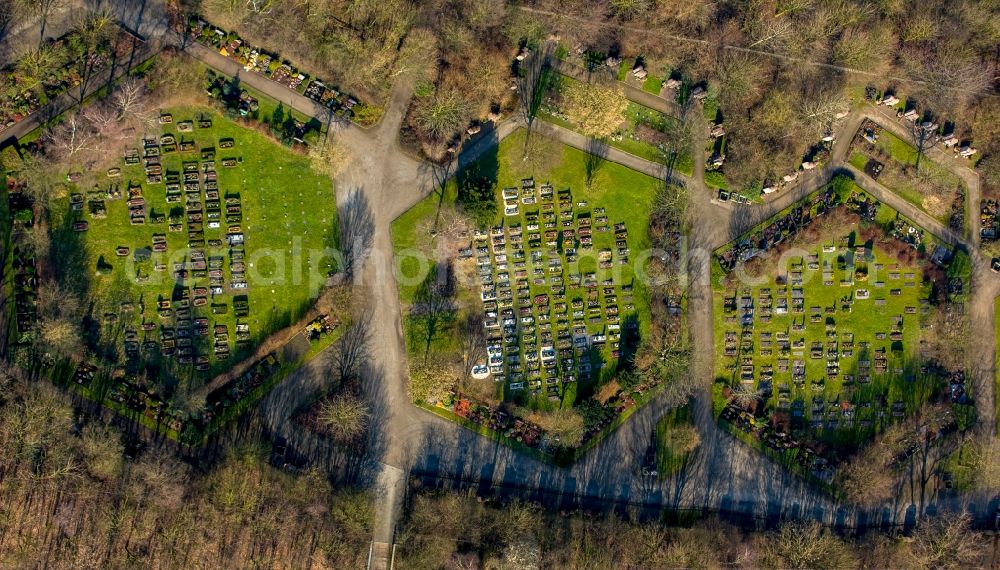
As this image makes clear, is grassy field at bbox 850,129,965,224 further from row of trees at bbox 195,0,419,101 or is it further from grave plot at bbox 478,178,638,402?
row of trees at bbox 195,0,419,101

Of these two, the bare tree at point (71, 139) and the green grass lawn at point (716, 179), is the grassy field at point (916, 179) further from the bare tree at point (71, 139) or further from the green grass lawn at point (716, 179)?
the bare tree at point (71, 139)

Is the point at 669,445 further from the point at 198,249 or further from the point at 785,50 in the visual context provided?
the point at 198,249

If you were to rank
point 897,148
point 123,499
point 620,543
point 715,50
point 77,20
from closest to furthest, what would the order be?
point 123,499, point 77,20, point 620,543, point 715,50, point 897,148

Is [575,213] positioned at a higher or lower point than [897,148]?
lower

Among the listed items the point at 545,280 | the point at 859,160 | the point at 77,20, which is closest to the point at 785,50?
the point at 859,160

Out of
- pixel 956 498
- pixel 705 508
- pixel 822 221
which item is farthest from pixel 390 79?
pixel 956 498

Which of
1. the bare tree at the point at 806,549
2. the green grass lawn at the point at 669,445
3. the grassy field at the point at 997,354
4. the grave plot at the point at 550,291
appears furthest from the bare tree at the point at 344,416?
the grassy field at the point at 997,354
